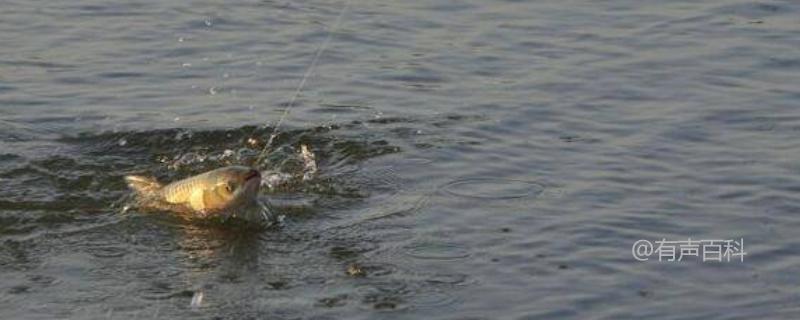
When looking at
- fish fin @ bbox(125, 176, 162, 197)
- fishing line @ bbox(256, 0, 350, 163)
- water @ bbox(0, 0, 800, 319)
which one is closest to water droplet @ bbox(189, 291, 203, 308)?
water @ bbox(0, 0, 800, 319)

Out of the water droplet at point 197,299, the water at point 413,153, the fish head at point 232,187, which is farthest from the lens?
the fish head at point 232,187

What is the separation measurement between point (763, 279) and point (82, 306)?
10.3 ft

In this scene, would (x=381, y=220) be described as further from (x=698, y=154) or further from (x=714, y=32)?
(x=714, y=32)

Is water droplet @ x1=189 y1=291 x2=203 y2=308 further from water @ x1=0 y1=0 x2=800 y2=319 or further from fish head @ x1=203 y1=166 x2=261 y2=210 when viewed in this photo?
fish head @ x1=203 y1=166 x2=261 y2=210

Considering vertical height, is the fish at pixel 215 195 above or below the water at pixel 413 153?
above

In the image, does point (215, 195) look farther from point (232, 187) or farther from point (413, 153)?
point (413, 153)

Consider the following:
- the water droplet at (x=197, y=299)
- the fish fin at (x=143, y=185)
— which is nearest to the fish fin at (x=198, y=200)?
the fish fin at (x=143, y=185)

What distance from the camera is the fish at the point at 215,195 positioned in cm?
899

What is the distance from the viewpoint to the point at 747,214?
368 inches

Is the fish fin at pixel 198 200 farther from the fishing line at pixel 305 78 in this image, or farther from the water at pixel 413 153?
the fishing line at pixel 305 78

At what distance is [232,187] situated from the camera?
8.98 metres

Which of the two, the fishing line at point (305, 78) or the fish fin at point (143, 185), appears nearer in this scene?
the fish fin at point (143, 185)

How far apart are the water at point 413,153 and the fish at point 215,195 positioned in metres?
0.12

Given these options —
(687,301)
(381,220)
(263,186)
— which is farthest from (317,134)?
(687,301)
